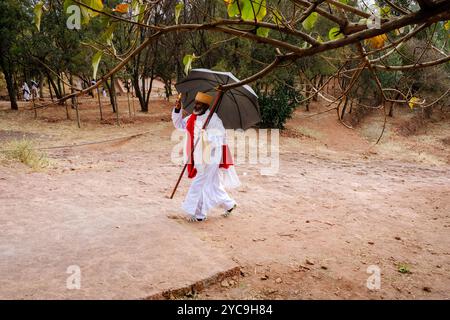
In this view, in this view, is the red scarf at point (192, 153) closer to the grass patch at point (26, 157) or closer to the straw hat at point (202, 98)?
the straw hat at point (202, 98)

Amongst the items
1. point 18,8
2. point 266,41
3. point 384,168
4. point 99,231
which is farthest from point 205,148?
point 18,8

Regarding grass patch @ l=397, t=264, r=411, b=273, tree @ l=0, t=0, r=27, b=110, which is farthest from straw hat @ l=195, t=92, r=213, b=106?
tree @ l=0, t=0, r=27, b=110

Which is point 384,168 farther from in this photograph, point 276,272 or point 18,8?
point 18,8

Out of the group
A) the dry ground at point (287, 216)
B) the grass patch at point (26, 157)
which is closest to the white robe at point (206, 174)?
the dry ground at point (287, 216)

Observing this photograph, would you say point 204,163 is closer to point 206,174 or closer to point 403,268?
point 206,174

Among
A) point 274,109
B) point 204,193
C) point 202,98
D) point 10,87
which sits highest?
point 10,87

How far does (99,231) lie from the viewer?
438cm

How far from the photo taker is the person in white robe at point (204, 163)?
17.3 feet

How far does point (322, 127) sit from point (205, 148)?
16.5m

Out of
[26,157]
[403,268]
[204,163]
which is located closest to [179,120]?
[204,163]

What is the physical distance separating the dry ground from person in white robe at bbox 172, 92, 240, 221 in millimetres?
250

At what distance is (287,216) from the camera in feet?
19.5

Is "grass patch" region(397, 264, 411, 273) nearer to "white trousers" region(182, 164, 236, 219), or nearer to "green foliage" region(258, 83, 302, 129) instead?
"white trousers" region(182, 164, 236, 219)

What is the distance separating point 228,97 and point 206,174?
1280mm
